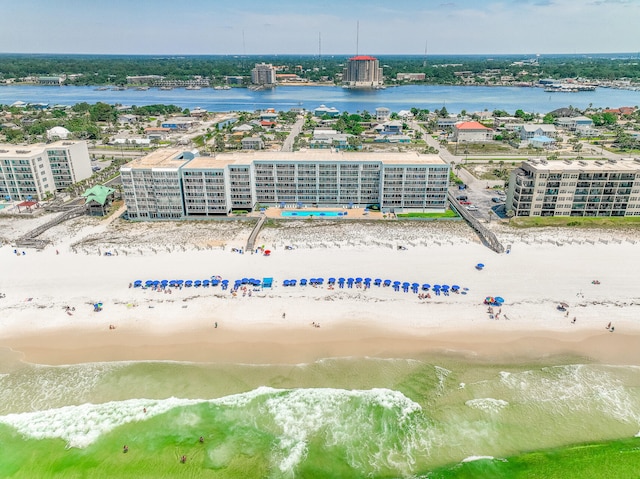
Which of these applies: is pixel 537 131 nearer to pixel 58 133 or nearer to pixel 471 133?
pixel 471 133

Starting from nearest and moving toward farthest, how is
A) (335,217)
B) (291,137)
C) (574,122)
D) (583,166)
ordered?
(583,166) → (335,217) → (291,137) → (574,122)

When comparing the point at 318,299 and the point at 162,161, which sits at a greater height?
the point at 162,161

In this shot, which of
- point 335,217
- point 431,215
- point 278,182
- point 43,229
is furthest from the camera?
point 278,182

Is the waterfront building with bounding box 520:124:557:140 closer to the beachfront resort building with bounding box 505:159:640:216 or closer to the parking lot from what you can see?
the parking lot

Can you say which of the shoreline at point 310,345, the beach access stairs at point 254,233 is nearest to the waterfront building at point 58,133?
the beach access stairs at point 254,233

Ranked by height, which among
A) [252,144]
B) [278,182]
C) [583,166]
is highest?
[583,166]

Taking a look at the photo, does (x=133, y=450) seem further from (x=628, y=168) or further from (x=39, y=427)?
(x=628, y=168)

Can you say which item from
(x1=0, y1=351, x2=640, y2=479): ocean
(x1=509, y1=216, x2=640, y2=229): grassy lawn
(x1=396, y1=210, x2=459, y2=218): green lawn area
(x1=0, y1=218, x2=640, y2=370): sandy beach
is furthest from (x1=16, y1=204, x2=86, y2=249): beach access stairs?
(x1=509, y1=216, x2=640, y2=229): grassy lawn

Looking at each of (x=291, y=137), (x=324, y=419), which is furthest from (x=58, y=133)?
(x=324, y=419)
